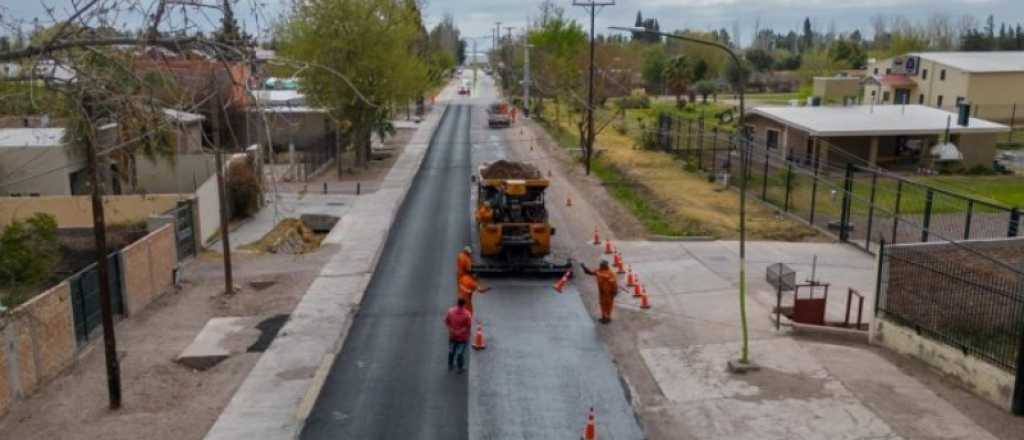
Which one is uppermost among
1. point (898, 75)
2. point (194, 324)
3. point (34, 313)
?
point (898, 75)

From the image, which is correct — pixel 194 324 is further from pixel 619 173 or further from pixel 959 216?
pixel 619 173

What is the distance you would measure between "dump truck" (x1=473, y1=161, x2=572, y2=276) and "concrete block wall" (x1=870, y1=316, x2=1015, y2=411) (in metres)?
8.28

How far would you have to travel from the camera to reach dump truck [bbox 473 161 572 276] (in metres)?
22.9

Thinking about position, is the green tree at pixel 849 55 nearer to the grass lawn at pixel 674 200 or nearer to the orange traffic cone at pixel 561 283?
the grass lawn at pixel 674 200

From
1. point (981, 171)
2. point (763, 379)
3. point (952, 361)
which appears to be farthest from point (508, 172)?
point (981, 171)

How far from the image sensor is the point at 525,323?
18922 mm

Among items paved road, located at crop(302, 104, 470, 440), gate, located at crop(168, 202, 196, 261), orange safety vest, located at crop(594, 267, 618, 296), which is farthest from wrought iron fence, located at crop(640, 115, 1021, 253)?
gate, located at crop(168, 202, 196, 261)

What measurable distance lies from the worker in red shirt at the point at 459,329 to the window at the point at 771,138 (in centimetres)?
3546

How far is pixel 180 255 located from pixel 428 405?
13.6 metres

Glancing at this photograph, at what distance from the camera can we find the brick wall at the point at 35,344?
13.8m

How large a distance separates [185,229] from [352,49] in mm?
19601

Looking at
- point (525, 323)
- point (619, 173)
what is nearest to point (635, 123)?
point (619, 173)

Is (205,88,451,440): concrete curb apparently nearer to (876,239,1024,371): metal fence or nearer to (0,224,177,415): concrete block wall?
(0,224,177,415): concrete block wall

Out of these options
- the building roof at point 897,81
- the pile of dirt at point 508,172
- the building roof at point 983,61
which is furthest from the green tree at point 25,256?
the building roof at point 983,61
